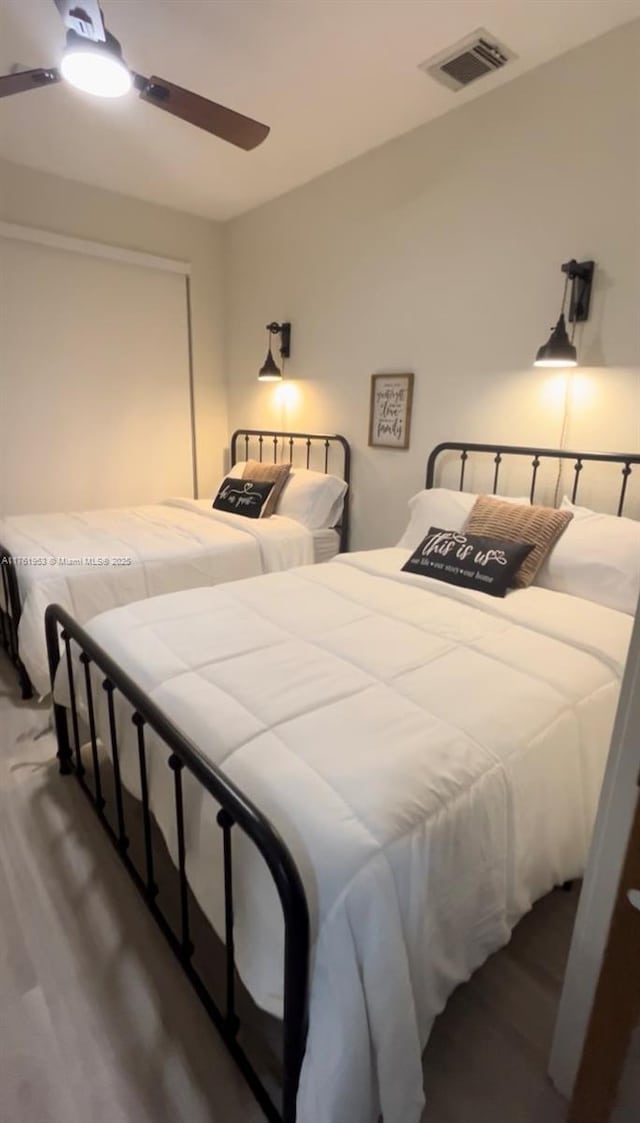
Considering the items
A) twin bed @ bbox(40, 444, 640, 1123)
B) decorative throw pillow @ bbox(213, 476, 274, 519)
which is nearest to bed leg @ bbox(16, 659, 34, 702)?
twin bed @ bbox(40, 444, 640, 1123)

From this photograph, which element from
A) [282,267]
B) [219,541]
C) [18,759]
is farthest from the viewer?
[282,267]

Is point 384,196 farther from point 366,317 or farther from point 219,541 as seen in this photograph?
point 219,541

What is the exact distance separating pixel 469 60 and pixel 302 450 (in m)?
2.15

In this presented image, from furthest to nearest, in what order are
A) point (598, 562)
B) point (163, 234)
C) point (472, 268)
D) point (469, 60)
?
1. point (163, 234)
2. point (472, 268)
3. point (469, 60)
4. point (598, 562)

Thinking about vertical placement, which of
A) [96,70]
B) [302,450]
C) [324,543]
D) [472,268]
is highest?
[96,70]

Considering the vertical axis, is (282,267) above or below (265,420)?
above

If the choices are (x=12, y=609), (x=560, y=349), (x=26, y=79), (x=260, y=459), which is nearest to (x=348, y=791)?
(x=560, y=349)

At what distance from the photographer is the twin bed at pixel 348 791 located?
34.1 inches

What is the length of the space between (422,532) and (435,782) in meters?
1.65

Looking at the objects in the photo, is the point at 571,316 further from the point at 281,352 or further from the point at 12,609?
the point at 12,609

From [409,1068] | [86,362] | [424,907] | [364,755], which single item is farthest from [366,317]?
[409,1068]

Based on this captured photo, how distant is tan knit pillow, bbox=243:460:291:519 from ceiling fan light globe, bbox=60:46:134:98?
6.57 ft

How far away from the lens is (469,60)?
2.16 m

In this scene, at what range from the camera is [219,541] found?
9.36ft
